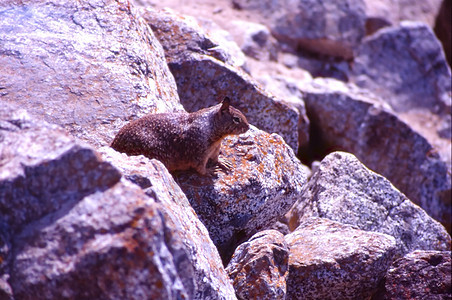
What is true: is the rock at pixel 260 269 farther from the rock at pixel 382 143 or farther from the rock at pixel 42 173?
the rock at pixel 382 143

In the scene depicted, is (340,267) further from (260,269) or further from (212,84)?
(212,84)

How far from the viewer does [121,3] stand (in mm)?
6965

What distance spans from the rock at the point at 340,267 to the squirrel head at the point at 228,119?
1.61 meters

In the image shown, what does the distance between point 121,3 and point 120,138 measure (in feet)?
7.97

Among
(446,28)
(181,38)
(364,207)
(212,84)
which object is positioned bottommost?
(364,207)

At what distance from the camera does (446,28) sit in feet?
53.1

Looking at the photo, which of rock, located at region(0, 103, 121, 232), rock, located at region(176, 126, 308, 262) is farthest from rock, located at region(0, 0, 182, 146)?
rock, located at region(0, 103, 121, 232)

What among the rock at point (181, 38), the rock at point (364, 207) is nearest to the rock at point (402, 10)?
the rock at point (181, 38)

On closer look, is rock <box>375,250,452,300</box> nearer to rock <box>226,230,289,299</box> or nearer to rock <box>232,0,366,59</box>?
rock <box>226,230,289,299</box>

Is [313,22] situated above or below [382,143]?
above

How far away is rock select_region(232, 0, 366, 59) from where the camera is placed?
1315 cm

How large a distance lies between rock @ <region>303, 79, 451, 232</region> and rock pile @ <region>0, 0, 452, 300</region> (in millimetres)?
30

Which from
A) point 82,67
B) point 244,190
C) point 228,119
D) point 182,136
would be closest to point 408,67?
point 228,119

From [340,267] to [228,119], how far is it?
2114 mm
